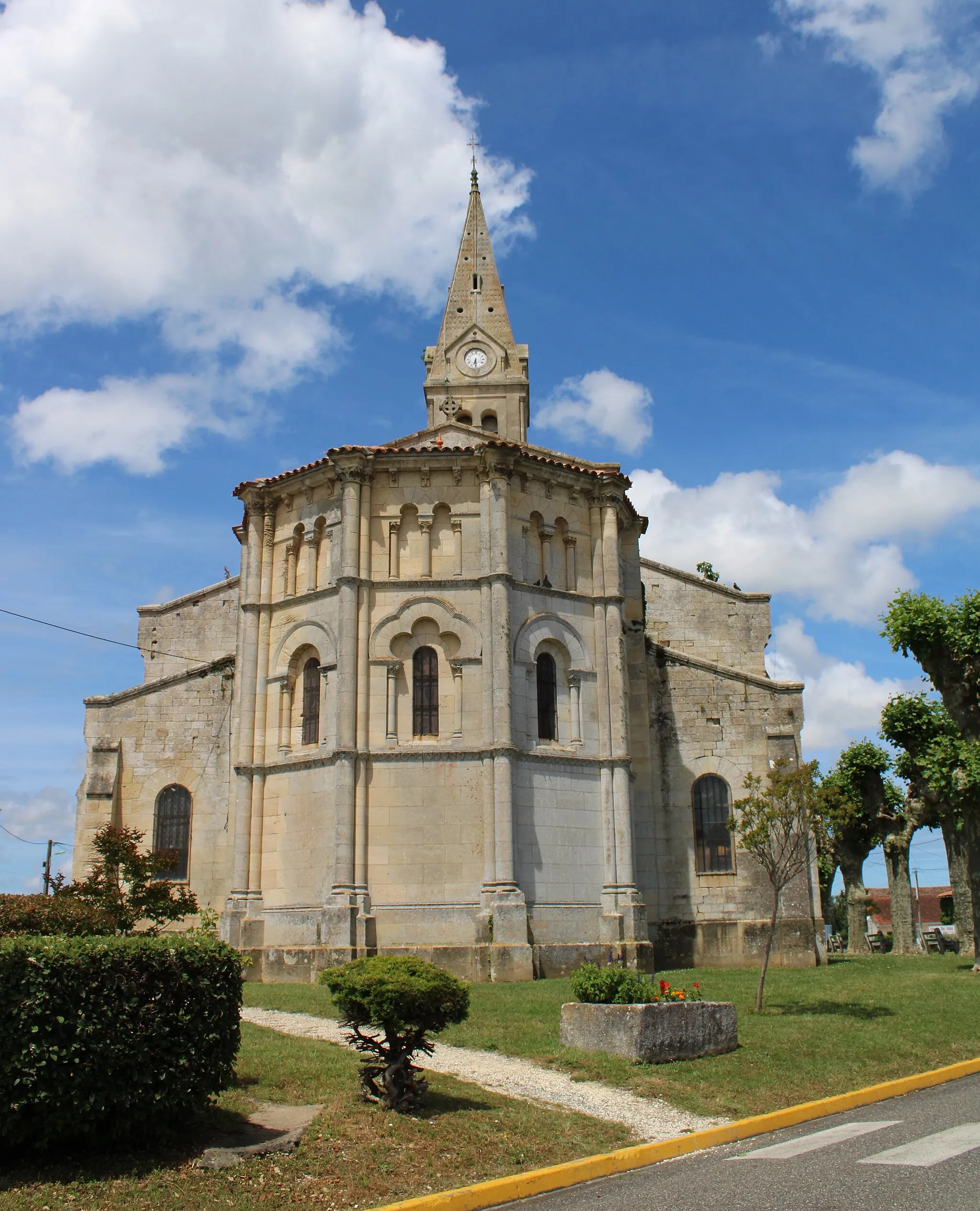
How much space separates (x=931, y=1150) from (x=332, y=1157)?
Answer: 5.41 meters

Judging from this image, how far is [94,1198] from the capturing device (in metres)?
7.99

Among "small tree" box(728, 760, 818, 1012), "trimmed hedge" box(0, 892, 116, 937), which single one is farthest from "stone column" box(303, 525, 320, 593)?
"trimmed hedge" box(0, 892, 116, 937)

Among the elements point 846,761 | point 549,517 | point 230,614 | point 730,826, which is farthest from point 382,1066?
point 846,761

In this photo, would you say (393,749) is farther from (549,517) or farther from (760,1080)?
(760,1080)

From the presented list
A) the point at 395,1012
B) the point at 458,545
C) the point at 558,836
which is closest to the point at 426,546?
the point at 458,545

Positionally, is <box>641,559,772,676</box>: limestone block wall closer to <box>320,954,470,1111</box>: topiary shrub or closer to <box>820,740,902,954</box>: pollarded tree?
<box>820,740,902,954</box>: pollarded tree

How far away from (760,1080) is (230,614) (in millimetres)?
26501

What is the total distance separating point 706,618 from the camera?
38.2 meters

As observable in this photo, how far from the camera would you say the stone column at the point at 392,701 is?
86.1 ft

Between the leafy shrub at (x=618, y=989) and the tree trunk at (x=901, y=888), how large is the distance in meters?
25.7

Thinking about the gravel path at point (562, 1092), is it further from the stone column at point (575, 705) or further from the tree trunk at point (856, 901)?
the tree trunk at point (856, 901)

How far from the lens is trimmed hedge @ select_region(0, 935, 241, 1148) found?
8.30m

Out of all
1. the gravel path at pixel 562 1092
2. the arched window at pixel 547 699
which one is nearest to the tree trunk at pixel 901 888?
the arched window at pixel 547 699

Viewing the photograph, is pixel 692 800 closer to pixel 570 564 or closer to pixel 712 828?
pixel 712 828
